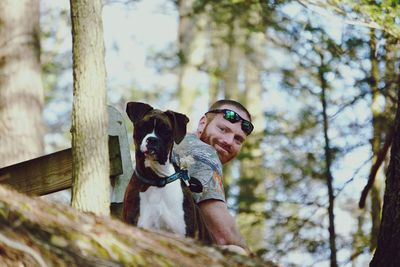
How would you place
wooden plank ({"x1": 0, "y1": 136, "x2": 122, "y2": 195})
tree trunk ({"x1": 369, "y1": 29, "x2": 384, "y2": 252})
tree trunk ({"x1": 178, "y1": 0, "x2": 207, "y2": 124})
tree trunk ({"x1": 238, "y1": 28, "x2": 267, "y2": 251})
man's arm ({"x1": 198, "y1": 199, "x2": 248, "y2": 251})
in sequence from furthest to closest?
tree trunk ({"x1": 178, "y1": 0, "x2": 207, "y2": 124}), tree trunk ({"x1": 238, "y1": 28, "x2": 267, "y2": 251}), tree trunk ({"x1": 369, "y1": 29, "x2": 384, "y2": 252}), wooden plank ({"x1": 0, "y1": 136, "x2": 122, "y2": 195}), man's arm ({"x1": 198, "y1": 199, "x2": 248, "y2": 251})

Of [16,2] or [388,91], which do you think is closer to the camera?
[16,2]

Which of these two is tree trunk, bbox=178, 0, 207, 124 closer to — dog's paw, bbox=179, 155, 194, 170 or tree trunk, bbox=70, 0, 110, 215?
tree trunk, bbox=70, 0, 110, 215

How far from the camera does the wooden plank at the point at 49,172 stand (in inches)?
242

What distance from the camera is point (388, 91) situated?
1174cm

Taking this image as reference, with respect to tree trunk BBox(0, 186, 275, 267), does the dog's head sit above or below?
above

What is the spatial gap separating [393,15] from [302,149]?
450 cm

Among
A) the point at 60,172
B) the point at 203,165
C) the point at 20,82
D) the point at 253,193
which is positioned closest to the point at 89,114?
the point at 60,172

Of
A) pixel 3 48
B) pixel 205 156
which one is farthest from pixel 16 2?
pixel 205 156

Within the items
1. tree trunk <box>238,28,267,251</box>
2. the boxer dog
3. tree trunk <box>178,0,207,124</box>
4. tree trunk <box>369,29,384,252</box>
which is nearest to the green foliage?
tree trunk <box>369,29,384,252</box>

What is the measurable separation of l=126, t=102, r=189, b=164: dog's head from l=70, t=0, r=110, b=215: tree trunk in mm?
667

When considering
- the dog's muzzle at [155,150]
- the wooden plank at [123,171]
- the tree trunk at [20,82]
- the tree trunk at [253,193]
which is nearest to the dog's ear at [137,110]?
the dog's muzzle at [155,150]

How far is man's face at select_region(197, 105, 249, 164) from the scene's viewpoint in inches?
239

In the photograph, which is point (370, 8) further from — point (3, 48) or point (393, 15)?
point (3, 48)

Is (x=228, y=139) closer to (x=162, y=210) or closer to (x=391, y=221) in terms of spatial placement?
(x=162, y=210)
